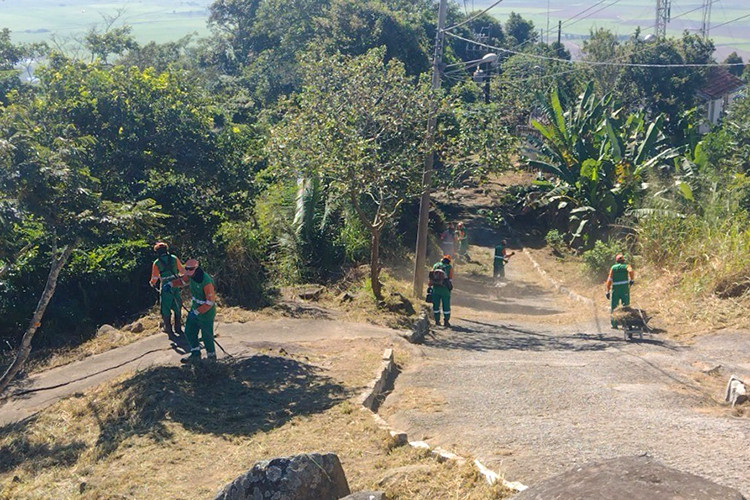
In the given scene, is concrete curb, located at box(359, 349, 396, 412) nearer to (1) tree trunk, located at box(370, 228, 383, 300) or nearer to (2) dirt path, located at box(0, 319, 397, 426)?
(2) dirt path, located at box(0, 319, 397, 426)

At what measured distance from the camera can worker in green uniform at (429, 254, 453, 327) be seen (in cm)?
1473

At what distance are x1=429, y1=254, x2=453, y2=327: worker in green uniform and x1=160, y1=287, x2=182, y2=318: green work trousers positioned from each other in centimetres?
492

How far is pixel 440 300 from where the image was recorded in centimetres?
1536

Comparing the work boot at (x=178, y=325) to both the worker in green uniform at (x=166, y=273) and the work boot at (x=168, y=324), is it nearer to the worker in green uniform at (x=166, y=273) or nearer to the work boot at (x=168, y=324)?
the work boot at (x=168, y=324)

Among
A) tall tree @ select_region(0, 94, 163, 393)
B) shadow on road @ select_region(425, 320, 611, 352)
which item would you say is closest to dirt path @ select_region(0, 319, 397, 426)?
shadow on road @ select_region(425, 320, 611, 352)

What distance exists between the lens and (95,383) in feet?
34.8

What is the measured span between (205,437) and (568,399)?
166 inches

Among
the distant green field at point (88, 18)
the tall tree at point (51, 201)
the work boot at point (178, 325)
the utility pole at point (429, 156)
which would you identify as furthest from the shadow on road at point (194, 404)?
the distant green field at point (88, 18)

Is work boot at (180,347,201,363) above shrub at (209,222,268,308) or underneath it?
underneath

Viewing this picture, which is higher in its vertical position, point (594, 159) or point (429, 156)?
point (594, 159)

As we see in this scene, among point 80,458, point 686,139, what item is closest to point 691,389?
point 80,458

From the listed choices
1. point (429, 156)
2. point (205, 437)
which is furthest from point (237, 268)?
point (205, 437)

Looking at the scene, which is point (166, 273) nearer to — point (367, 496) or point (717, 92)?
point (367, 496)

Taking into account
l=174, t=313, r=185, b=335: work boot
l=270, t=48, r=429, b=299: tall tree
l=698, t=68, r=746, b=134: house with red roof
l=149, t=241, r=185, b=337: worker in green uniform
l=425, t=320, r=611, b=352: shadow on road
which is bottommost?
l=425, t=320, r=611, b=352: shadow on road
